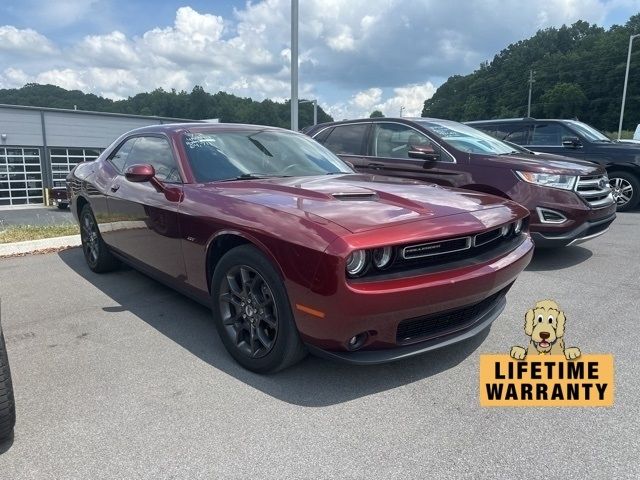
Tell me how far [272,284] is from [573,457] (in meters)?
1.58

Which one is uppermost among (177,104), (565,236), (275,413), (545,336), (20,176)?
(177,104)

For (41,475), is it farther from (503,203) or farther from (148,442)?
(503,203)

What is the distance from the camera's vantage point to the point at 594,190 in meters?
5.26

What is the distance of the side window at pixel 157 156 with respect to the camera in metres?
3.67

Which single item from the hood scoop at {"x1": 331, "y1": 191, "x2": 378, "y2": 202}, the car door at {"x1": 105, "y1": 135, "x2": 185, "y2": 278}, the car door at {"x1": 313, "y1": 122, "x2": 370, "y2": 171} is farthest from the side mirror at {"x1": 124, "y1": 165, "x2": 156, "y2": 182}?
the car door at {"x1": 313, "y1": 122, "x2": 370, "y2": 171}

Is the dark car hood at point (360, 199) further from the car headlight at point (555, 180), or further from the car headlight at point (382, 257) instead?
the car headlight at point (555, 180)

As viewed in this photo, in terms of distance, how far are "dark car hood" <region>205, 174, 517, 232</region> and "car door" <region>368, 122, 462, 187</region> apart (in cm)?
215

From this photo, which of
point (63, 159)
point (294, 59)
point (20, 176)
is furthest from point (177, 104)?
point (294, 59)

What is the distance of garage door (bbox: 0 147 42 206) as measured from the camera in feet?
107

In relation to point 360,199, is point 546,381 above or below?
below

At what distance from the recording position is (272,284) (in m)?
2.59

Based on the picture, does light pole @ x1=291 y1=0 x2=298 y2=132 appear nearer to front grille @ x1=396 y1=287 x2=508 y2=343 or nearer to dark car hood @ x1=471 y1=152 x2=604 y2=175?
dark car hood @ x1=471 y1=152 x2=604 y2=175

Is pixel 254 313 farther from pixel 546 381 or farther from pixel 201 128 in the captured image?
pixel 201 128

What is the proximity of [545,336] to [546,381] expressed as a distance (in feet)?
1.87
